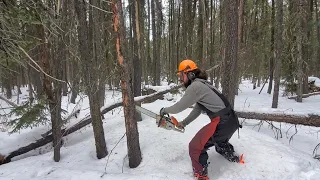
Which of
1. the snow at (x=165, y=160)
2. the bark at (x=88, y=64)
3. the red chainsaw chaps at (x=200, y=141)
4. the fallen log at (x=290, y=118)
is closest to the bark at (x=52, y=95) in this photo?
the snow at (x=165, y=160)

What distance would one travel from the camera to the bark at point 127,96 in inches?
174

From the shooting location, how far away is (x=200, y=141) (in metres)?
4.39

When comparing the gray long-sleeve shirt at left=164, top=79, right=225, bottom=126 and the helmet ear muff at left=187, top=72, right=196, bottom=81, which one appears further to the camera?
the helmet ear muff at left=187, top=72, right=196, bottom=81

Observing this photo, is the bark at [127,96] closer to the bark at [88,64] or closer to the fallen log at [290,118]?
the bark at [88,64]

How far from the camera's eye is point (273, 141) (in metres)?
5.45

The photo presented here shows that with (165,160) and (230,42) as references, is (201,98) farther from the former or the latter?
(230,42)

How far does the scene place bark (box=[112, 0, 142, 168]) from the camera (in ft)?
14.5

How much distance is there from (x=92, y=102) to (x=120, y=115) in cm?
284

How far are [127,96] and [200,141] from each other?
4.80 ft

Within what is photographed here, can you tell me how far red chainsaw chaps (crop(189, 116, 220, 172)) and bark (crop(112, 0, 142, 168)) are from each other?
43.5 inches

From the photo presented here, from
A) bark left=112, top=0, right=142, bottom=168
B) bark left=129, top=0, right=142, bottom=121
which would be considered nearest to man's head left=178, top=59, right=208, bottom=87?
bark left=112, top=0, right=142, bottom=168

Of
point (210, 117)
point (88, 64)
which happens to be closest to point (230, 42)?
point (210, 117)

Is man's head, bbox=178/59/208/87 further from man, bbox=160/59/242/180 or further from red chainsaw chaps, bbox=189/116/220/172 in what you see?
red chainsaw chaps, bbox=189/116/220/172

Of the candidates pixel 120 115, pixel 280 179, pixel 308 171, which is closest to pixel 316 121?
pixel 308 171
